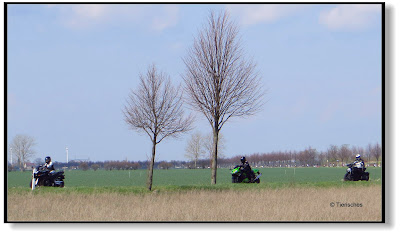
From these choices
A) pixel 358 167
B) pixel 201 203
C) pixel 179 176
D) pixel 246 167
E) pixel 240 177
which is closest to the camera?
pixel 201 203

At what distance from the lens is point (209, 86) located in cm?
2097

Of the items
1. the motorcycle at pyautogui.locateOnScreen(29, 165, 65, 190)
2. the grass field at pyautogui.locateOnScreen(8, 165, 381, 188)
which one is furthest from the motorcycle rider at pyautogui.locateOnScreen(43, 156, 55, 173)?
the grass field at pyautogui.locateOnScreen(8, 165, 381, 188)

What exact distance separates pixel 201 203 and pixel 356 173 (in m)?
9.06

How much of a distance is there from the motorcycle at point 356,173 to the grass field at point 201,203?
1.29 m

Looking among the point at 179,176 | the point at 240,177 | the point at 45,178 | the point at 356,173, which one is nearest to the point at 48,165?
the point at 45,178

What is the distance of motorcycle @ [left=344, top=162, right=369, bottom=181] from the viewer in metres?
22.2

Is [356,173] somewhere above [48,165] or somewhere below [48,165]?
below

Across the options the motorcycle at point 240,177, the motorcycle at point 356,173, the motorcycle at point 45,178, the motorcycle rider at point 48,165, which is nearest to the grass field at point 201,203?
the motorcycle at point 45,178

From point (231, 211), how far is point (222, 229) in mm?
1510

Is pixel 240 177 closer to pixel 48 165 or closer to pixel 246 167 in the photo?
pixel 246 167

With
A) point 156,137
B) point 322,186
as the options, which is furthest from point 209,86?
point 322,186

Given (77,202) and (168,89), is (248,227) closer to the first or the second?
(77,202)

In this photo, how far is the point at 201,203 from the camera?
619 inches

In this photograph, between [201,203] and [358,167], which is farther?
[358,167]
